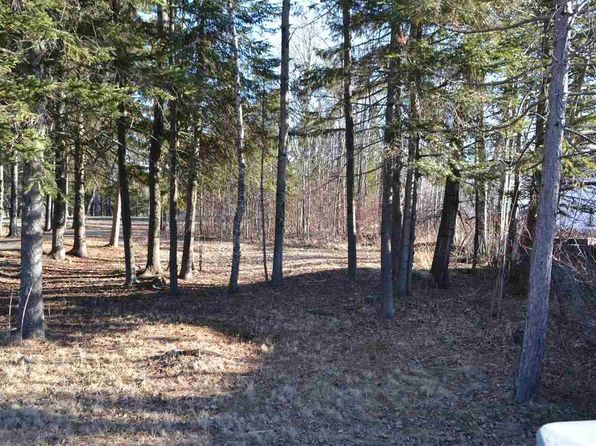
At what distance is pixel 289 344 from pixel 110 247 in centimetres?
1493

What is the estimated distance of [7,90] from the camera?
6.73 meters

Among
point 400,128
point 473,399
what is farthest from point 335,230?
point 473,399

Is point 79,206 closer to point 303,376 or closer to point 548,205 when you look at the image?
point 303,376

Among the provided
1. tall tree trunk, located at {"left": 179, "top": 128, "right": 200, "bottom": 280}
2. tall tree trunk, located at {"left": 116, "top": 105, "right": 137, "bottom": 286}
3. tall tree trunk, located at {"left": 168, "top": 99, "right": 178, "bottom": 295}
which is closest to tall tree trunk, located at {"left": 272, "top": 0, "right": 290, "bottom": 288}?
tall tree trunk, located at {"left": 179, "top": 128, "right": 200, "bottom": 280}

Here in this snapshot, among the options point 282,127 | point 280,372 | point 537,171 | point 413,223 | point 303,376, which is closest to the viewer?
point 303,376

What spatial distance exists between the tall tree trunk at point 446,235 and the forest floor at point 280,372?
26.4 inches

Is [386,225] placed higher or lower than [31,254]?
higher

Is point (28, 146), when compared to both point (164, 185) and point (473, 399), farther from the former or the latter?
point (164, 185)

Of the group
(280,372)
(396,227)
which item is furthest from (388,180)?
(280,372)

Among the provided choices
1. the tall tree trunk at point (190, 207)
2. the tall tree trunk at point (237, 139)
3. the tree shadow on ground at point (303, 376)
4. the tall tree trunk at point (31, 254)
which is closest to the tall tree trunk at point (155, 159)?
the tall tree trunk at point (190, 207)

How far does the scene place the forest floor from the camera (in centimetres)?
571

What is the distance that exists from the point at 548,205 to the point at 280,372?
467 cm

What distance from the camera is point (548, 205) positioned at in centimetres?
626

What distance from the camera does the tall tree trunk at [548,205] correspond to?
621 centimetres
